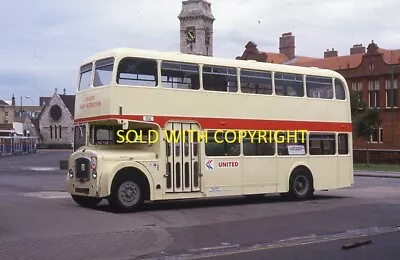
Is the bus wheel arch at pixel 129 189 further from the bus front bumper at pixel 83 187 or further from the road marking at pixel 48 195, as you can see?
the road marking at pixel 48 195

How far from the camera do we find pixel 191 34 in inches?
3364

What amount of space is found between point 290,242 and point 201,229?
93.7 inches

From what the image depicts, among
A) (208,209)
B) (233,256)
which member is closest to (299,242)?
(233,256)

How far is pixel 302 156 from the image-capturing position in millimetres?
20406

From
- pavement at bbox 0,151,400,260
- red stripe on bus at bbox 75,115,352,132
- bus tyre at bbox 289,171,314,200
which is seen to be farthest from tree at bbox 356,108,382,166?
bus tyre at bbox 289,171,314,200

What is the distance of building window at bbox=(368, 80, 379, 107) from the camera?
6569 centimetres

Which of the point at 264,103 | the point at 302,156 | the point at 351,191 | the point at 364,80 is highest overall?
the point at 364,80

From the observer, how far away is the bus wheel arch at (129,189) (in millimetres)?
16031

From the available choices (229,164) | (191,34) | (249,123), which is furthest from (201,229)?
(191,34)

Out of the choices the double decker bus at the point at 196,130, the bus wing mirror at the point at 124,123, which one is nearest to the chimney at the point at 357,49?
the double decker bus at the point at 196,130

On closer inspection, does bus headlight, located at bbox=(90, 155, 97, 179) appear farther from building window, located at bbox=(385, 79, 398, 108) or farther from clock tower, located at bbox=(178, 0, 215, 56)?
clock tower, located at bbox=(178, 0, 215, 56)

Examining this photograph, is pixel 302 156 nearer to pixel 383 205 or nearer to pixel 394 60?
pixel 383 205

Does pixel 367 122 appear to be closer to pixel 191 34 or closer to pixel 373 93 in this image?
pixel 373 93

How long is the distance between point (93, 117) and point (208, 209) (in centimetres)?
409
